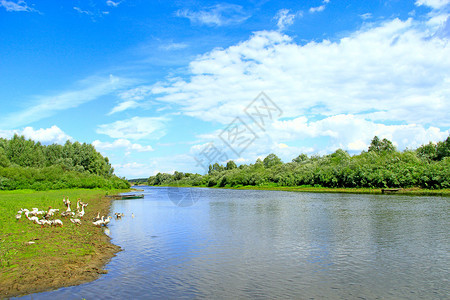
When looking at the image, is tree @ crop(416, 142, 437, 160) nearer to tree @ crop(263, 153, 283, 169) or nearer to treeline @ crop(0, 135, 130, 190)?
tree @ crop(263, 153, 283, 169)

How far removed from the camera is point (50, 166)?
3620 inches

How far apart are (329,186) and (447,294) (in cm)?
8926

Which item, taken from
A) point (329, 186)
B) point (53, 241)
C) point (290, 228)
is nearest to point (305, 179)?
point (329, 186)

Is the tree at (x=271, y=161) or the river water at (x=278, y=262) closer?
the river water at (x=278, y=262)

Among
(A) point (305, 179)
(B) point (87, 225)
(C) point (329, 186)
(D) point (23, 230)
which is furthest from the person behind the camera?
(A) point (305, 179)

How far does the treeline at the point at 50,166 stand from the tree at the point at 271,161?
72256 mm

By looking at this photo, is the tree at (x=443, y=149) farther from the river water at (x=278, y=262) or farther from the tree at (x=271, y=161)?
the tree at (x=271, y=161)

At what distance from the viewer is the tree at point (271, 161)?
164m

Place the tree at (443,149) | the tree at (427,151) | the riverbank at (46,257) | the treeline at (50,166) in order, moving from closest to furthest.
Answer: the riverbank at (46,257)
the treeline at (50,166)
the tree at (443,149)
the tree at (427,151)

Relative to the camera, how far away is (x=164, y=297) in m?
12.6

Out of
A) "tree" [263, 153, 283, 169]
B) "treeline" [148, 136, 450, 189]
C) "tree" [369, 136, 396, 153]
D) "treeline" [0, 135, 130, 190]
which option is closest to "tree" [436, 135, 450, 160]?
"treeline" [148, 136, 450, 189]

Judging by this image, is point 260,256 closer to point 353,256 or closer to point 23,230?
point 353,256

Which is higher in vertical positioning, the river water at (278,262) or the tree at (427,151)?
the tree at (427,151)

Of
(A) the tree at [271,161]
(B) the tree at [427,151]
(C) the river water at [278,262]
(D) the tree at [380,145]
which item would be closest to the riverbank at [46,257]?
(C) the river water at [278,262]
